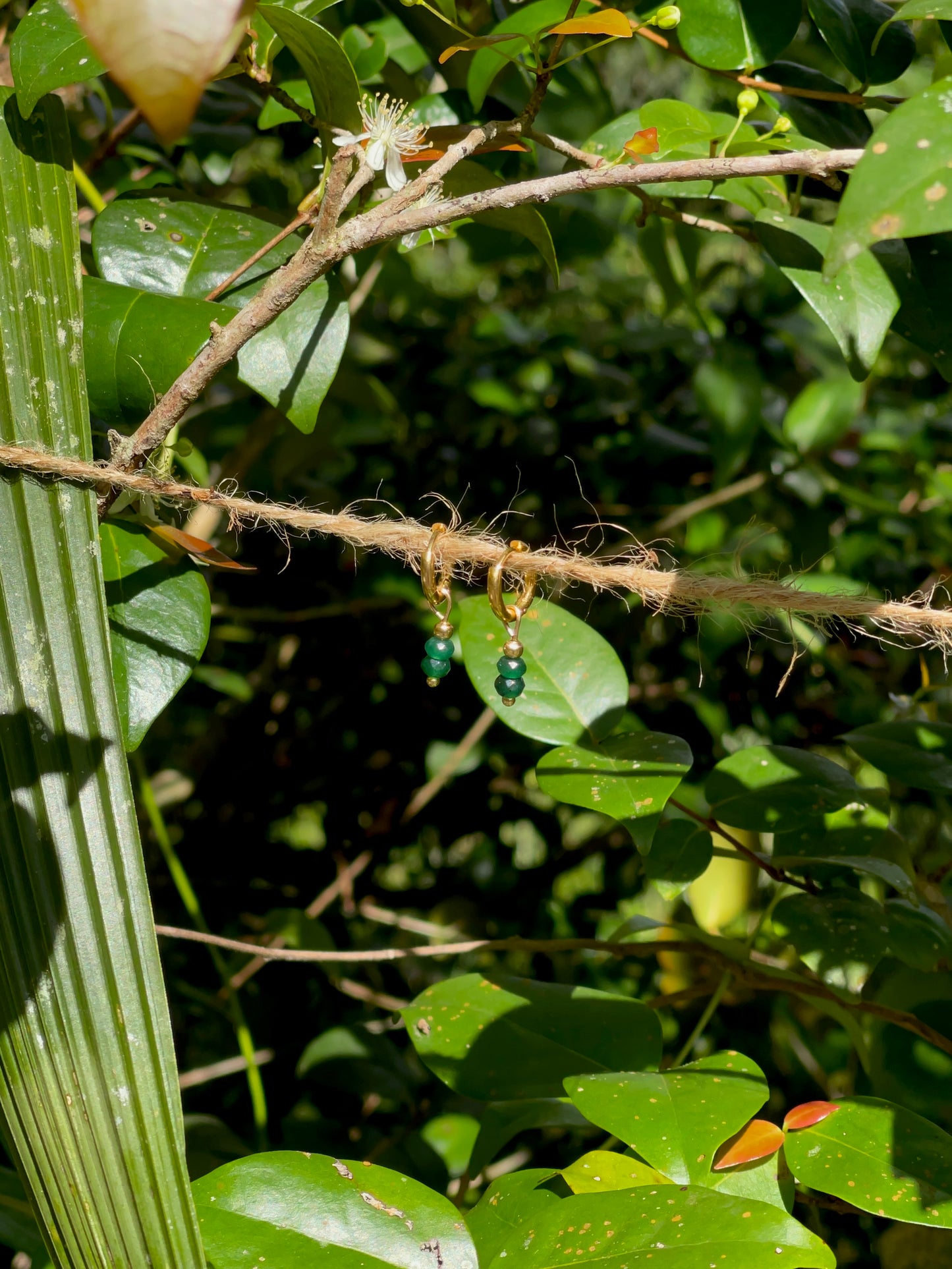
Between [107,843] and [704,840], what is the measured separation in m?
0.29

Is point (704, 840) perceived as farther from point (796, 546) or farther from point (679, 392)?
point (679, 392)

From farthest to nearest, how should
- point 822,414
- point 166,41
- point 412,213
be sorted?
point 822,414 < point 412,213 < point 166,41

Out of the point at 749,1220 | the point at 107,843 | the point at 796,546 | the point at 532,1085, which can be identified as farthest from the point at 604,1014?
the point at 796,546

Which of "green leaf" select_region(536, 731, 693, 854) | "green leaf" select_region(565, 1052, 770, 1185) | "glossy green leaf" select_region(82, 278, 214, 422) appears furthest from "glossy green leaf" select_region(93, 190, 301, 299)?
"green leaf" select_region(565, 1052, 770, 1185)

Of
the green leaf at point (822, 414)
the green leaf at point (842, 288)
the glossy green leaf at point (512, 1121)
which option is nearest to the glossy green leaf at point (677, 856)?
the glossy green leaf at point (512, 1121)

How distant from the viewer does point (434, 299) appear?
109 cm

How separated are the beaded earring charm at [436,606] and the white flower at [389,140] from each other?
139 mm

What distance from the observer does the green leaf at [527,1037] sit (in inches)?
17.6

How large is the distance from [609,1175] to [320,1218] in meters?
0.11

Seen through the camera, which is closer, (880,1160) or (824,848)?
(880,1160)

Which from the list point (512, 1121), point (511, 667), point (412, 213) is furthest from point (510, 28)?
point (512, 1121)

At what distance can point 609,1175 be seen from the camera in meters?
0.38

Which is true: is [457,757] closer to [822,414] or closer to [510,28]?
[822,414]

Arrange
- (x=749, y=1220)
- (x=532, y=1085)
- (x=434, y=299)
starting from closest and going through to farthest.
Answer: (x=749, y=1220) → (x=532, y=1085) → (x=434, y=299)
